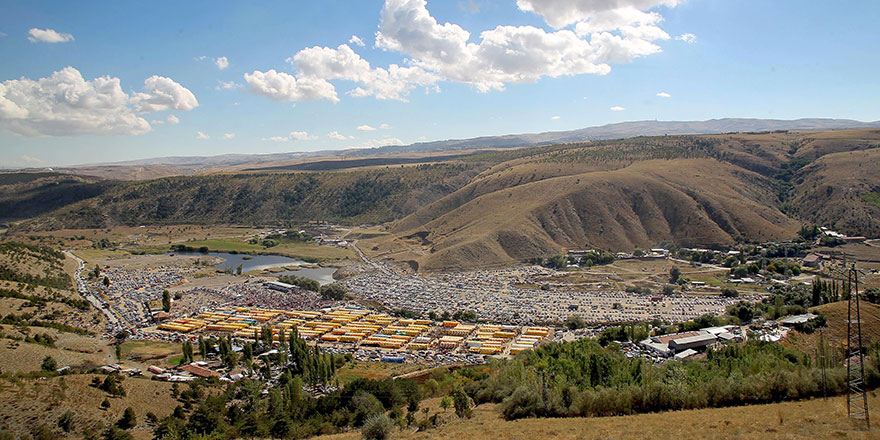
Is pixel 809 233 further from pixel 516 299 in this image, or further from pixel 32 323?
pixel 32 323

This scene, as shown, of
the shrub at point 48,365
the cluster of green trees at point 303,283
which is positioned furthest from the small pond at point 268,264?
the shrub at point 48,365

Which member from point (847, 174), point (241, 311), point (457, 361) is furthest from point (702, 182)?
point (241, 311)

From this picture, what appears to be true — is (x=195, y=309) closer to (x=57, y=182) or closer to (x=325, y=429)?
(x=325, y=429)

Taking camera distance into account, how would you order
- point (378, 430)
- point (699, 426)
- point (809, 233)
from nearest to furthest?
1. point (699, 426)
2. point (378, 430)
3. point (809, 233)

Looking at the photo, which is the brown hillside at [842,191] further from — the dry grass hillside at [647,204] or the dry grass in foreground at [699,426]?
the dry grass in foreground at [699,426]

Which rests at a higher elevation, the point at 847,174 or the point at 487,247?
the point at 847,174

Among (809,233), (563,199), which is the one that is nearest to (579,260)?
(563,199)
